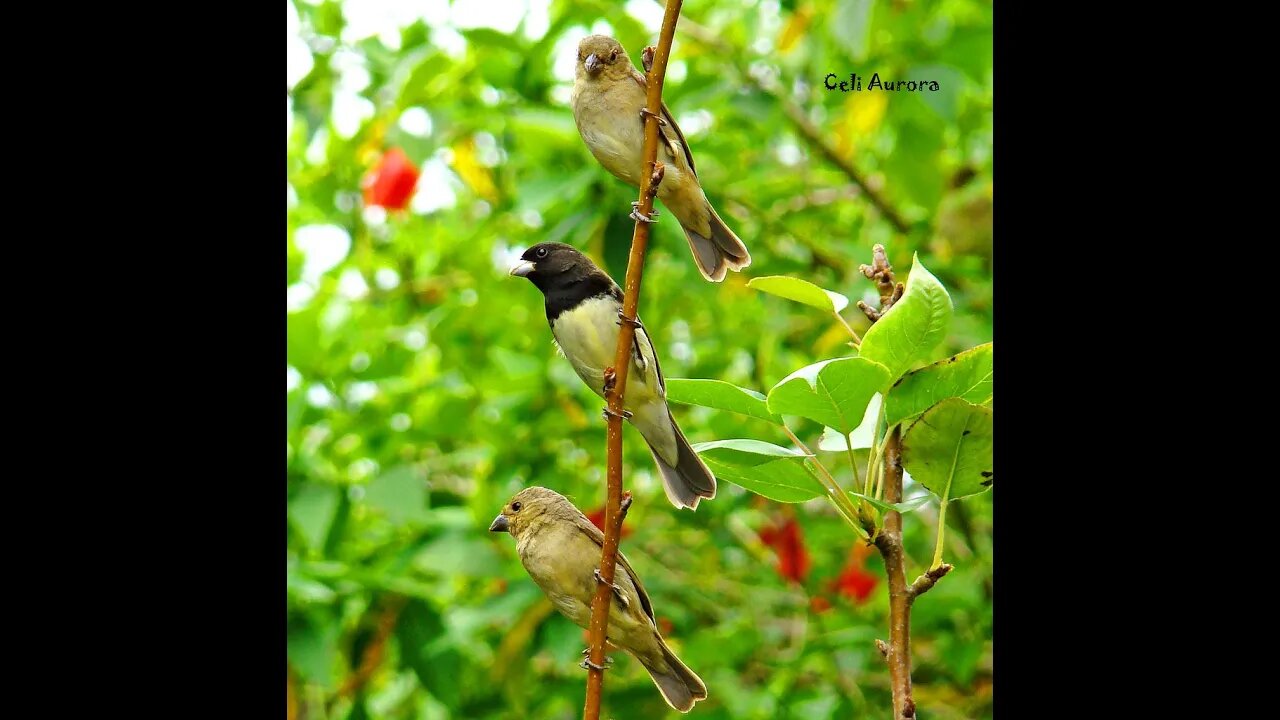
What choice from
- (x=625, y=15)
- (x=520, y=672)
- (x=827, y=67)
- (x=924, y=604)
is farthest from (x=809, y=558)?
(x=625, y=15)

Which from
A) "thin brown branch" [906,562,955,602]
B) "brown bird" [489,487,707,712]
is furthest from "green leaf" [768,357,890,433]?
"brown bird" [489,487,707,712]

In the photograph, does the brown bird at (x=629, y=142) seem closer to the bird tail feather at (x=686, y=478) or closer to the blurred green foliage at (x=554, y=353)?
the bird tail feather at (x=686, y=478)

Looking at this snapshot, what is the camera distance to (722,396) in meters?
1.00

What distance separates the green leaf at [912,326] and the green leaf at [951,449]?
0.05 metres

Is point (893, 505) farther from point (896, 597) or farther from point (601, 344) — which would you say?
point (601, 344)

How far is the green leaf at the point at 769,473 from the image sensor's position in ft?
3.25

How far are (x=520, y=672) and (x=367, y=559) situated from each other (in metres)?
0.47

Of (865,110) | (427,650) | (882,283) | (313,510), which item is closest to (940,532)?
(882,283)

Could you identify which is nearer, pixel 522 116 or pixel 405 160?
pixel 522 116

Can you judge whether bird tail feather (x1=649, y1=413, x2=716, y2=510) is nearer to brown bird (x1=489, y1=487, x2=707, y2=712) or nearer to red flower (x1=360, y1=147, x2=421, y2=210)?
brown bird (x1=489, y1=487, x2=707, y2=712)

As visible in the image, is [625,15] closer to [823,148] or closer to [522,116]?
[522,116]

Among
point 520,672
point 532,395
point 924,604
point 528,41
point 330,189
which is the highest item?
point 528,41
